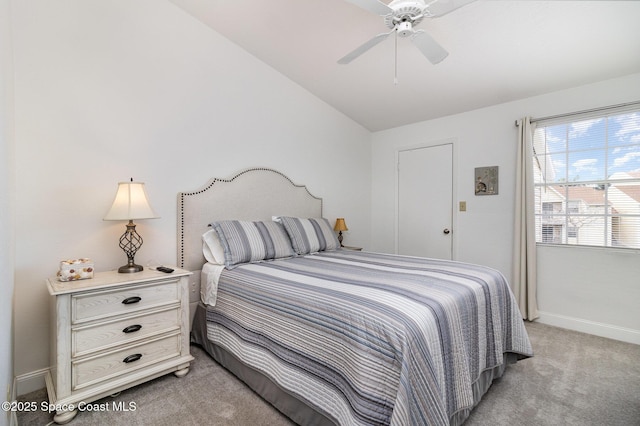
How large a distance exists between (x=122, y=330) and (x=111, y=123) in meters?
1.55

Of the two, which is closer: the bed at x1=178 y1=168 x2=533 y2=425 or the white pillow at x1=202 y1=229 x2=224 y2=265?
the bed at x1=178 y1=168 x2=533 y2=425

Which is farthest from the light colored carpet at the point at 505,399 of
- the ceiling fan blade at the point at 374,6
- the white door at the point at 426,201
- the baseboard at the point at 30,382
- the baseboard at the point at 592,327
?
the ceiling fan blade at the point at 374,6

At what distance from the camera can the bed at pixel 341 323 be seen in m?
1.25

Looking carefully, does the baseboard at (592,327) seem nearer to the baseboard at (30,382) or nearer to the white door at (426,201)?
the white door at (426,201)

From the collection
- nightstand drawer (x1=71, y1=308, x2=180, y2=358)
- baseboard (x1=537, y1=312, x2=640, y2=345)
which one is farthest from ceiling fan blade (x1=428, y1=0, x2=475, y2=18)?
baseboard (x1=537, y1=312, x2=640, y2=345)

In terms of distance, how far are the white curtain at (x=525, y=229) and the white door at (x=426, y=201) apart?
0.77 metres

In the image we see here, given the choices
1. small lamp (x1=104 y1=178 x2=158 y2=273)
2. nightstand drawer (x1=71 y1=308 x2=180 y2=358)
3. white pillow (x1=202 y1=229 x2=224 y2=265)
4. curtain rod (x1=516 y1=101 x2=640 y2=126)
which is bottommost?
nightstand drawer (x1=71 y1=308 x2=180 y2=358)

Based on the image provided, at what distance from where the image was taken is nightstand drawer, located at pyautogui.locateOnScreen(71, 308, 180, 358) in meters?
1.74

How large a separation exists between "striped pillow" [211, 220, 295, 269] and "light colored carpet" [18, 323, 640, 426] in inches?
33.1

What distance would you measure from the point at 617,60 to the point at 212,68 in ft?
11.8

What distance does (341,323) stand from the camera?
1427 millimetres

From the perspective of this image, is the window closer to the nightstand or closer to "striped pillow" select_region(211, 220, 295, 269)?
"striped pillow" select_region(211, 220, 295, 269)

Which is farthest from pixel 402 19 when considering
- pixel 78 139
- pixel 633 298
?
pixel 633 298

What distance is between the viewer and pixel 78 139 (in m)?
2.20
